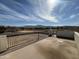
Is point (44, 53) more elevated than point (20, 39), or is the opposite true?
point (44, 53)

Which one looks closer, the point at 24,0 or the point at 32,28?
the point at 24,0

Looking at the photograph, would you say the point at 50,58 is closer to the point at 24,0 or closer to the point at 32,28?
the point at 24,0

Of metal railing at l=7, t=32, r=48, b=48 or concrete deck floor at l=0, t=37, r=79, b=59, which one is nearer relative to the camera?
concrete deck floor at l=0, t=37, r=79, b=59

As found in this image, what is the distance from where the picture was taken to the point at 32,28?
506 inches

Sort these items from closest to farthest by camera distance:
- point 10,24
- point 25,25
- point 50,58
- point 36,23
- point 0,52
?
point 50,58 → point 0,52 → point 10,24 → point 25,25 → point 36,23

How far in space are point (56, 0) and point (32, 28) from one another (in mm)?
8713

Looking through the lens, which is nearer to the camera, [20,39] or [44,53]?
[44,53]

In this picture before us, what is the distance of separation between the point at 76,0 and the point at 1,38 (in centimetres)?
571

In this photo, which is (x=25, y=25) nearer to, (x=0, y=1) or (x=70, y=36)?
(x=0, y=1)

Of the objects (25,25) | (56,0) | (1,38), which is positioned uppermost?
(56,0)

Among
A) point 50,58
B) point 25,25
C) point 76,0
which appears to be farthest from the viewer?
point 25,25

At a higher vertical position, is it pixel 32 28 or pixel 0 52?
pixel 32 28

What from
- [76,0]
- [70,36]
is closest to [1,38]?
[70,36]

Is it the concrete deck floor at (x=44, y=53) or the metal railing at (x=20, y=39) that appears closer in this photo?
the concrete deck floor at (x=44, y=53)
